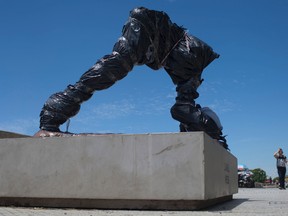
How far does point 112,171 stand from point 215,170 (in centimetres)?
114

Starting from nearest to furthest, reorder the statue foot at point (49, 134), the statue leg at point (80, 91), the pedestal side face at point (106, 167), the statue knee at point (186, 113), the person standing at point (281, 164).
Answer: the pedestal side face at point (106, 167), the statue foot at point (49, 134), the statue leg at point (80, 91), the statue knee at point (186, 113), the person standing at point (281, 164)

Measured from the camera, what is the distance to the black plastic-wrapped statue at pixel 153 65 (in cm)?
484

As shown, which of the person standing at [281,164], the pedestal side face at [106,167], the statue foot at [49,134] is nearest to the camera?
the pedestal side face at [106,167]

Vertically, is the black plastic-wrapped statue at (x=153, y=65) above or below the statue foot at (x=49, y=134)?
above

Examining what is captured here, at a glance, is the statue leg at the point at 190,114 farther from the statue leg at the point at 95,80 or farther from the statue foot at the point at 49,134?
the statue foot at the point at 49,134

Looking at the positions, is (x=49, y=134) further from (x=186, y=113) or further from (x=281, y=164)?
(x=281, y=164)

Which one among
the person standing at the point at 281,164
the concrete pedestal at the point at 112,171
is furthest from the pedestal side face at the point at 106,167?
the person standing at the point at 281,164

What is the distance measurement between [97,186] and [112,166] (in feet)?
0.84

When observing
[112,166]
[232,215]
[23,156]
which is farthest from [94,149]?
[232,215]

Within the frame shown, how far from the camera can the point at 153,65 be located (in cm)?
545

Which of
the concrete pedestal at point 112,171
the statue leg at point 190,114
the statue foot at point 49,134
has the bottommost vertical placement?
the concrete pedestal at point 112,171

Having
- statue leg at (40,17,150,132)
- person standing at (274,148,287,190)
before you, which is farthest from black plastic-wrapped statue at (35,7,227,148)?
person standing at (274,148,287,190)

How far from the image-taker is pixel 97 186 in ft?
13.3

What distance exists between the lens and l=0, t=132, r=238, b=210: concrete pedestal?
12.5 feet
